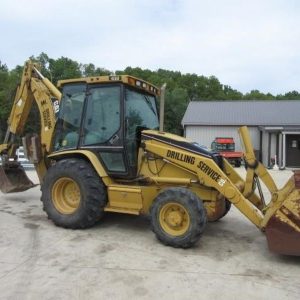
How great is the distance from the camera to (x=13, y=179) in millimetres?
9758

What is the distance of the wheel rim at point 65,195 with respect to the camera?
24.6ft

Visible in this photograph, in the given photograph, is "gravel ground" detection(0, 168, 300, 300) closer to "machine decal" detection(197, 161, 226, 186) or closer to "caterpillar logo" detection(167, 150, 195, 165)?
"machine decal" detection(197, 161, 226, 186)

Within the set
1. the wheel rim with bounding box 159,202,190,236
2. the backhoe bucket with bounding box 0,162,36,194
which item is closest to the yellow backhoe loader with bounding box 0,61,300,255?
the wheel rim with bounding box 159,202,190,236

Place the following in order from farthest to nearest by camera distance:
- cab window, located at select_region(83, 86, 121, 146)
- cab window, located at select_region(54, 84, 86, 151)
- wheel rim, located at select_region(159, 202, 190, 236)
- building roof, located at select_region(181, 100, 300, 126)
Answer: building roof, located at select_region(181, 100, 300, 126) → cab window, located at select_region(54, 84, 86, 151) → cab window, located at select_region(83, 86, 121, 146) → wheel rim, located at select_region(159, 202, 190, 236)

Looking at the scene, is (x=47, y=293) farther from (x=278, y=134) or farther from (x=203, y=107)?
(x=203, y=107)

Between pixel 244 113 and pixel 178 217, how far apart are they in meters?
26.7

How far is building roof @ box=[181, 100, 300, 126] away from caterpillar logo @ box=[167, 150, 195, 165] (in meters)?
23.8

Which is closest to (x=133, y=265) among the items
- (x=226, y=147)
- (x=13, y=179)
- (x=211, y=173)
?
(x=211, y=173)

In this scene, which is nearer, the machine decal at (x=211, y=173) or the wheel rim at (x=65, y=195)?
the machine decal at (x=211, y=173)

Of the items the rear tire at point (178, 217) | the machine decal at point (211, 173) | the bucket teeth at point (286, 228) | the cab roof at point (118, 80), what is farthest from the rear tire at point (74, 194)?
the bucket teeth at point (286, 228)

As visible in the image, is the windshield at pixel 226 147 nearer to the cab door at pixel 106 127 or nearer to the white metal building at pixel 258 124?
the white metal building at pixel 258 124

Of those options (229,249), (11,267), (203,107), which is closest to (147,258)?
(229,249)

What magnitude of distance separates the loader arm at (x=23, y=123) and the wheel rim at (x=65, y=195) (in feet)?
3.29

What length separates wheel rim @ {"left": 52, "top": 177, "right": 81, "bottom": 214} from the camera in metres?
7.51
